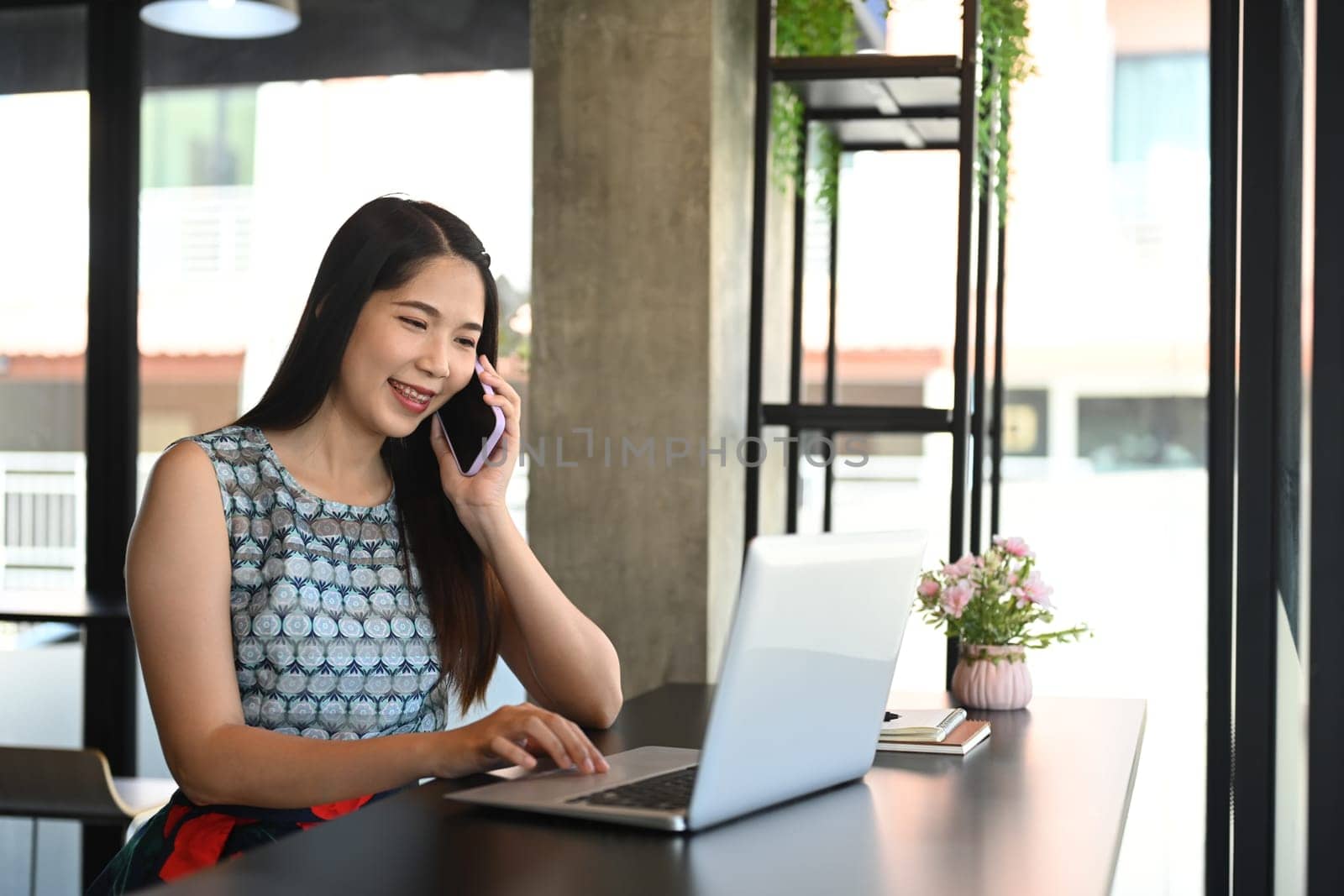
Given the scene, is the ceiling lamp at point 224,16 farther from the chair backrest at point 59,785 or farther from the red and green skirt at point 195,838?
the red and green skirt at point 195,838

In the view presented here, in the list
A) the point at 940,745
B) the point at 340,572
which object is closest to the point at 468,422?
the point at 340,572

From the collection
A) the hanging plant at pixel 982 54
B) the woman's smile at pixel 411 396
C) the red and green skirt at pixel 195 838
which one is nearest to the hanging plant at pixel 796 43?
the hanging plant at pixel 982 54

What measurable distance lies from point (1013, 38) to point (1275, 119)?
133 cm

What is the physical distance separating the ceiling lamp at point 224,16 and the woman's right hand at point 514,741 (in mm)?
2622

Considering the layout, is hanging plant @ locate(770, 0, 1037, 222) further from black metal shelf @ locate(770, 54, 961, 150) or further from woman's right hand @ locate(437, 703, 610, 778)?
woman's right hand @ locate(437, 703, 610, 778)

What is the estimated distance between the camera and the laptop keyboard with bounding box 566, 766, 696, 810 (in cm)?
→ 143

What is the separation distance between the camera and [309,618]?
1873mm

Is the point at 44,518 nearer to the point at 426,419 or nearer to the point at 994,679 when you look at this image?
the point at 426,419

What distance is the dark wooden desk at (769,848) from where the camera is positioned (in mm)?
1217

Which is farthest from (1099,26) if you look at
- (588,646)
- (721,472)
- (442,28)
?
(588,646)

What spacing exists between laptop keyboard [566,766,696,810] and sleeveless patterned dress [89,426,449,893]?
0.42 meters

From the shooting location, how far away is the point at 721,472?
3250 millimetres

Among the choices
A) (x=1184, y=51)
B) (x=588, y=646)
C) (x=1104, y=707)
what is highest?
(x=1184, y=51)

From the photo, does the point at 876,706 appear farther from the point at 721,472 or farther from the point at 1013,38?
the point at 1013,38
